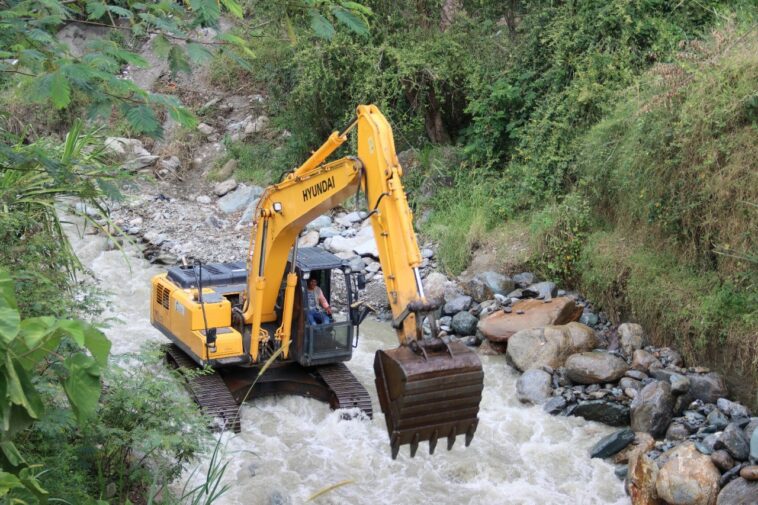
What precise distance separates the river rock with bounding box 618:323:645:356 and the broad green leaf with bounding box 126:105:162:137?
299 inches

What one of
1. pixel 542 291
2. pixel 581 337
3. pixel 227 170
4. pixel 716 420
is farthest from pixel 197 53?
pixel 227 170

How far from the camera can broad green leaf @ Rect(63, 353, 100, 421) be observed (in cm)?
309

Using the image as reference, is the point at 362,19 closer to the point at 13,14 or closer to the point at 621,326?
the point at 13,14

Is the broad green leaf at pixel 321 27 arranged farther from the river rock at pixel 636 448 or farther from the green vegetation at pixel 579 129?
the river rock at pixel 636 448

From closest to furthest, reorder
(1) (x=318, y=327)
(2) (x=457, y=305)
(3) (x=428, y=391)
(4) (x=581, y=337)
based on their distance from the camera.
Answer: (3) (x=428, y=391)
(1) (x=318, y=327)
(4) (x=581, y=337)
(2) (x=457, y=305)

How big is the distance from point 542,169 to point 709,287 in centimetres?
404

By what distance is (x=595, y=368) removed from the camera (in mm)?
9852

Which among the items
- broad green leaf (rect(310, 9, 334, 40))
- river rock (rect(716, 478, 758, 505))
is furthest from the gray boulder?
broad green leaf (rect(310, 9, 334, 40))

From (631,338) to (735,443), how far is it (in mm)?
2749

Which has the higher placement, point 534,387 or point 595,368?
point 595,368

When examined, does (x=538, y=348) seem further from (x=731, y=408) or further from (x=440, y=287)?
(x=440, y=287)

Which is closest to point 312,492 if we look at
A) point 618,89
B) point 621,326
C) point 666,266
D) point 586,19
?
point 621,326

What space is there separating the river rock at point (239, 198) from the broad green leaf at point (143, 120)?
13.4 m

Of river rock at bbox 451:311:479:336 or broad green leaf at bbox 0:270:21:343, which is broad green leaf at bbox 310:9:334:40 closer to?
broad green leaf at bbox 0:270:21:343
